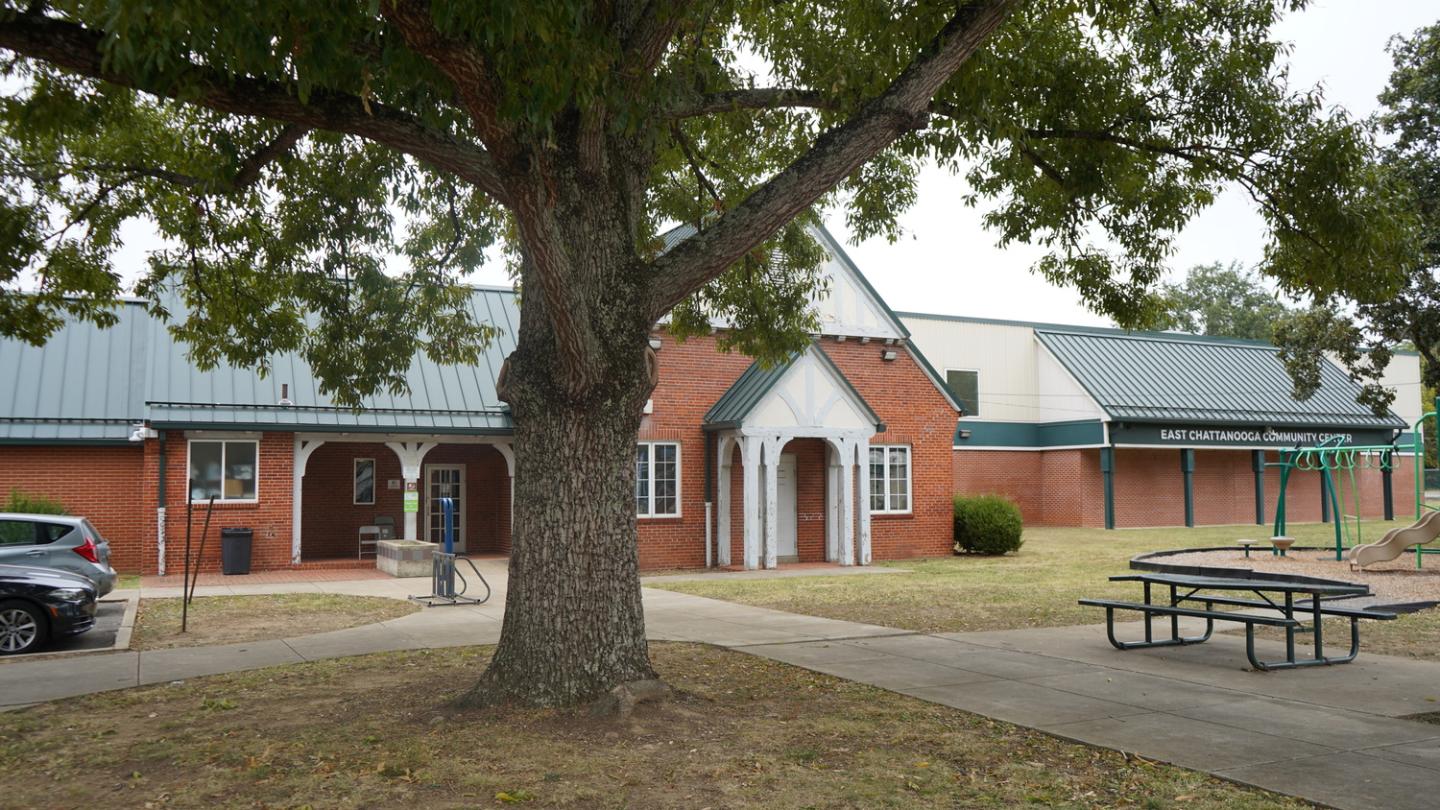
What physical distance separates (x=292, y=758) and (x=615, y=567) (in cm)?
236

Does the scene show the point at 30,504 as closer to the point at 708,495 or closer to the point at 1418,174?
the point at 708,495

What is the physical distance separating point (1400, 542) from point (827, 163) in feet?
49.8

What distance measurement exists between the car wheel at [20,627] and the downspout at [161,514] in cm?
915

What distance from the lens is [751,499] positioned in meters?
22.1

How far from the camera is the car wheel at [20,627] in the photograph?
37.2ft

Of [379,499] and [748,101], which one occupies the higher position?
[748,101]

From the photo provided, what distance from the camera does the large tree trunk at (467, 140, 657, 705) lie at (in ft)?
25.3

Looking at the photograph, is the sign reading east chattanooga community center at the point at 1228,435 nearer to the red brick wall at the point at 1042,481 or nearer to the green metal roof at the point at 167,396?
the red brick wall at the point at 1042,481

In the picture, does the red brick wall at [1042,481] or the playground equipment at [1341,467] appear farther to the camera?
the red brick wall at [1042,481]

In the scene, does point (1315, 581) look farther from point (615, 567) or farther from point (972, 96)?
point (615, 567)

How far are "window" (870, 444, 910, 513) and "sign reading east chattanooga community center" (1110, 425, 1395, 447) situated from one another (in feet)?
43.7

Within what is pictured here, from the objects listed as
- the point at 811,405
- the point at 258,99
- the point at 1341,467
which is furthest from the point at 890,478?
the point at 258,99

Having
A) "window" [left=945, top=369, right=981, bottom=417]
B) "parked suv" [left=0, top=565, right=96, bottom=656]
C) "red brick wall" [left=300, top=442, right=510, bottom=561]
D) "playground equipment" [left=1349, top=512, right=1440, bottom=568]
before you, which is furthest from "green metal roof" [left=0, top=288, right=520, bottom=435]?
"window" [left=945, top=369, right=981, bottom=417]

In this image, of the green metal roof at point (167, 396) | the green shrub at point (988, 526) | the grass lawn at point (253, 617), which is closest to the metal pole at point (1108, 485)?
the green shrub at point (988, 526)
